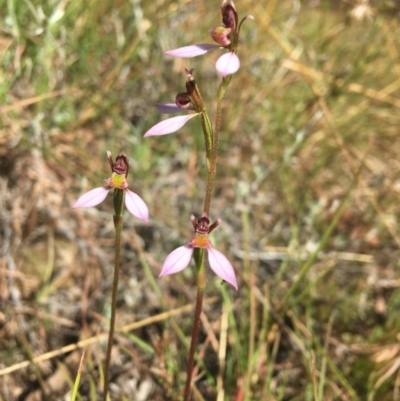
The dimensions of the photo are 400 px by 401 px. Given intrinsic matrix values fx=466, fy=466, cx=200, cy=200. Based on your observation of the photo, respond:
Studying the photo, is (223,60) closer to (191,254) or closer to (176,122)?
(176,122)

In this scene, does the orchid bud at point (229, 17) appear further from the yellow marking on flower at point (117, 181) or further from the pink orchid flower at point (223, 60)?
the yellow marking on flower at point (117, 181)

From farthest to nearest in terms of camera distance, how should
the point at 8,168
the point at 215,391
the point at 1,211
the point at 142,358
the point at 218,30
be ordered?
1. the point at 8,168
2. the point at 1,211
3. the point at 142,358
4. the point at 215,391
5. the point at 218,30

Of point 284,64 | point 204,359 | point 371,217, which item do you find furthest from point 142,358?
point 284,64

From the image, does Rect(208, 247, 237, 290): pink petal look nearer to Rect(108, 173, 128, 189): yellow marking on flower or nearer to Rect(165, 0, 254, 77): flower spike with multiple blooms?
Rect(108, 173, 128, 189): yellow marking on flower

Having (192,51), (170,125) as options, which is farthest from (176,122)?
(192,51)

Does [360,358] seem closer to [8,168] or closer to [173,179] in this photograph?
[173,179]

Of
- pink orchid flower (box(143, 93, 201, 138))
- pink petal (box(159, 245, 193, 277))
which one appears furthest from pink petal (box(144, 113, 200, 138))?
pink petal (box(159, 245, 193, 277))

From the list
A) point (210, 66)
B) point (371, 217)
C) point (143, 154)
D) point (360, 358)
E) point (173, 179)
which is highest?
point (210, 66)
